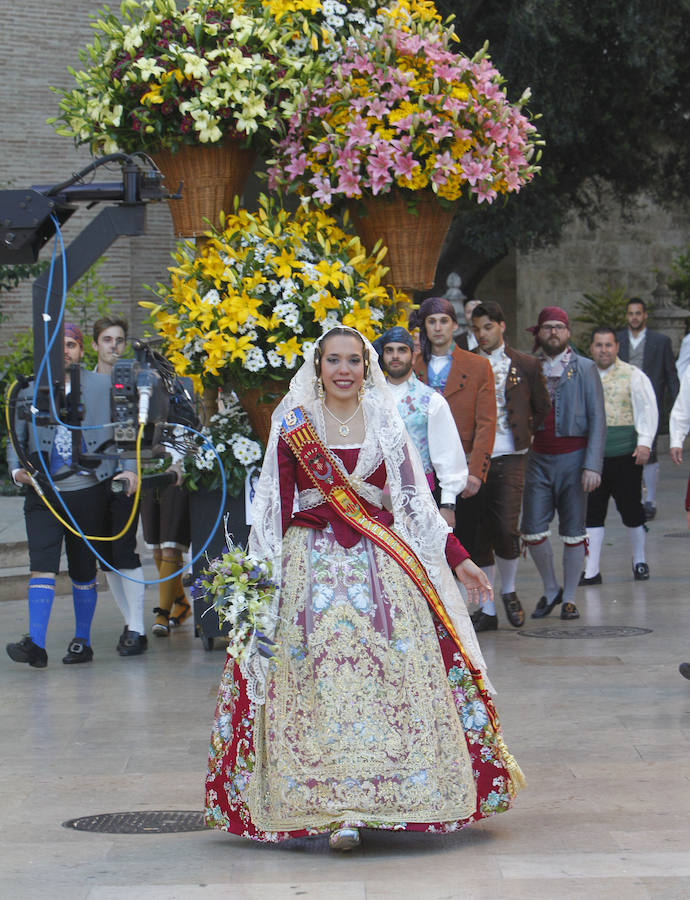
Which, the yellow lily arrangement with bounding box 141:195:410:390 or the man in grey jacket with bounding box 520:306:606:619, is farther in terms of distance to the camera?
the man in grey jacket with bounding box 520:306:606:619

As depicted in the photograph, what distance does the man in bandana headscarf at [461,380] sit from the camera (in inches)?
379

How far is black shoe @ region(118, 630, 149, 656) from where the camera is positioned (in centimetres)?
984

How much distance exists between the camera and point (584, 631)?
10.2 meters

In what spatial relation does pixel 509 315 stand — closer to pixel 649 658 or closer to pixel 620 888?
pixel 649 658

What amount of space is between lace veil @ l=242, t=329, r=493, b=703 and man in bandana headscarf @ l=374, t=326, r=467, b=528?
2235 millimetres

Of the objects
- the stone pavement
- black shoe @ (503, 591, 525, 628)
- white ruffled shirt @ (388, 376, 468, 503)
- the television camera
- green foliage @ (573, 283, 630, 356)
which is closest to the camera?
the stone pavement

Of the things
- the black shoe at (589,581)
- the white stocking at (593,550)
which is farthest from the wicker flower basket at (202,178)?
the black shoe at (589,581)

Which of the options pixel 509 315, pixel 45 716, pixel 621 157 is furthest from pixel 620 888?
pixel 509 315

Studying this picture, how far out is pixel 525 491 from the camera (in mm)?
10773

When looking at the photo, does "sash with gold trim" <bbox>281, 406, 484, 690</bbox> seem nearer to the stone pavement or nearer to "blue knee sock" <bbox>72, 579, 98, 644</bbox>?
the stone pavement

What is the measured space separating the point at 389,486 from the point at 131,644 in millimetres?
4066

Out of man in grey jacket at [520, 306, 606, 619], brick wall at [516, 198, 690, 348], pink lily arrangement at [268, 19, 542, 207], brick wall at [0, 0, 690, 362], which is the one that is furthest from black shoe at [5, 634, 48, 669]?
brick wall at [516, 198, 690, 348]

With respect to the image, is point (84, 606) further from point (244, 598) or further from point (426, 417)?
point (244, 598)

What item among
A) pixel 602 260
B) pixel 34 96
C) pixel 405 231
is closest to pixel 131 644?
pixel 405 231
